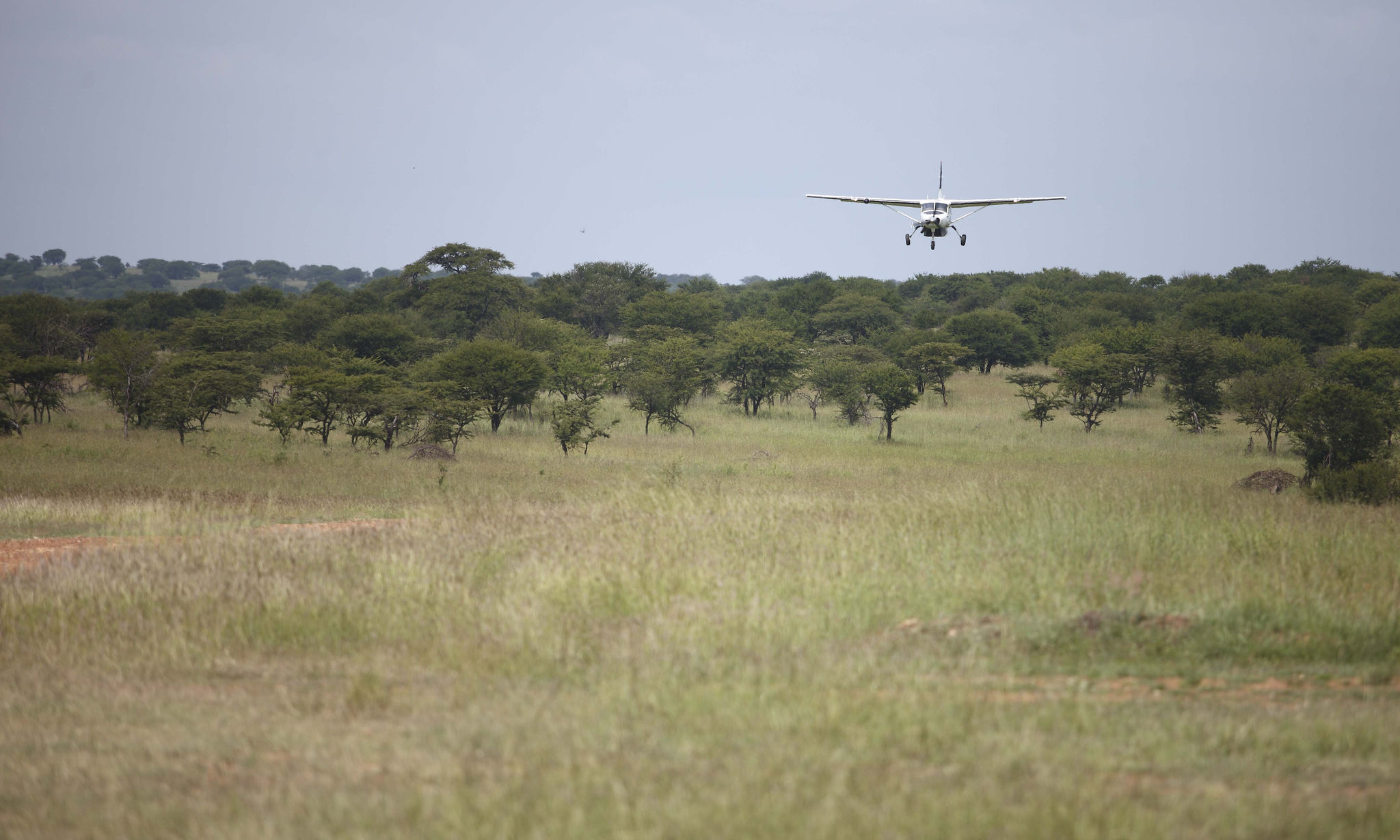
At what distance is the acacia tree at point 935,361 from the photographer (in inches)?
1896

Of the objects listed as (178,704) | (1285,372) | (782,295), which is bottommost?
(178,704)

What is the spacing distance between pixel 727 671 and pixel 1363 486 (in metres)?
15.6

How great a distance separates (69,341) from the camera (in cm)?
4991

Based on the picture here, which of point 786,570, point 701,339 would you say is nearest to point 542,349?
point 701,339

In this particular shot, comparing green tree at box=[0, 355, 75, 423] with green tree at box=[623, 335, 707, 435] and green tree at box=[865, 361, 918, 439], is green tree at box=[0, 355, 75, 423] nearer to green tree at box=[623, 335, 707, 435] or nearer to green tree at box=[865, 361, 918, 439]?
green tree at box=[623, 335, 707, 435]

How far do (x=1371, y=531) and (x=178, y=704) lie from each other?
11145 mm

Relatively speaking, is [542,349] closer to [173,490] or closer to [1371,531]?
[173,490]

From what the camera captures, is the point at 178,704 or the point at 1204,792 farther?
the point at 178,704

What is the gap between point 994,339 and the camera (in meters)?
60.3

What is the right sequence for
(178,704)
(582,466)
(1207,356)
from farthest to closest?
(1207,356) → (582,466) → (178,704)

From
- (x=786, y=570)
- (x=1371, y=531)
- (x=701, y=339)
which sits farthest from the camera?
(x=701, y=339)

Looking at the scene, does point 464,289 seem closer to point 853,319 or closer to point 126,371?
point 853,319

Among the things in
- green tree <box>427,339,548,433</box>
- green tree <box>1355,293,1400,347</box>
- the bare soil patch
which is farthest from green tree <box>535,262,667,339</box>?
the bare soil patch

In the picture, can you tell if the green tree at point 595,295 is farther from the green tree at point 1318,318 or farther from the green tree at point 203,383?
the green tree at point 1318,318
